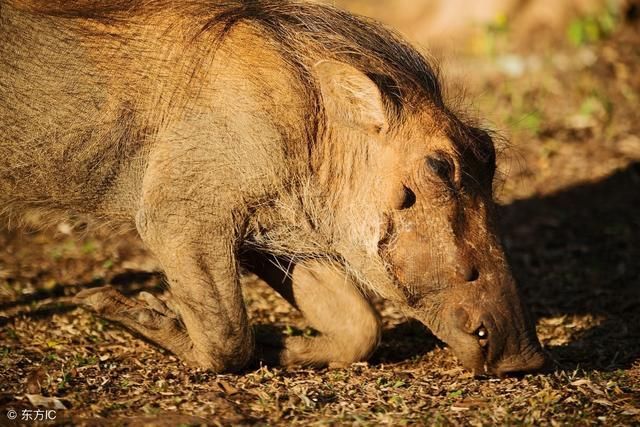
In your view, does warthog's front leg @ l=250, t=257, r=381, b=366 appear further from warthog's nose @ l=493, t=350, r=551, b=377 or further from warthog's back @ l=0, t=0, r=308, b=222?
warthog's back @ l=0, t=0, r=308, b=222

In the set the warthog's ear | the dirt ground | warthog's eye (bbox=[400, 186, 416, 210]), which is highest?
the warthog's ear

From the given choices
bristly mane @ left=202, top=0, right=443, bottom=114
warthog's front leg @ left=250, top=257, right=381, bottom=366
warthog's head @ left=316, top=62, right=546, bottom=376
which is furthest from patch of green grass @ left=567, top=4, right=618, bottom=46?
warthog's front leg @ left=250, top=257, right=381, bottom=366

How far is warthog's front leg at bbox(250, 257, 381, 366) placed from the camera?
13.4 ft

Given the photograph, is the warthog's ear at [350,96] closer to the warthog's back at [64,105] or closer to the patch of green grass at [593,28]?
the warthog's back at [64,105]

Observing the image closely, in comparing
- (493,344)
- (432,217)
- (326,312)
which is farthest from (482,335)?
(326,312)

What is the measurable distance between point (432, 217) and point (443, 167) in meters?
0.20

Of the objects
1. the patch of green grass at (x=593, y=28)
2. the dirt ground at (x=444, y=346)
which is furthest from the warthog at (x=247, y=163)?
the patch of green grass at (x=593, y=28)

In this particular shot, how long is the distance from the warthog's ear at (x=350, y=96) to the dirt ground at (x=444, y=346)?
0.61 metres

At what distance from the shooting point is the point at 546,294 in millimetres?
5199

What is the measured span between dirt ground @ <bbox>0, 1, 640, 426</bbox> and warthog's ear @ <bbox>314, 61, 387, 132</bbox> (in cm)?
61

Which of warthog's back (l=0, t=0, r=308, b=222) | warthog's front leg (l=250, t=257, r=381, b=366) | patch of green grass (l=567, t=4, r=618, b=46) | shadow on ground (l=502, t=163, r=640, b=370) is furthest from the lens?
patch of green grass (l=567, t=4, r=618, b=46)

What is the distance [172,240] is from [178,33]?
87 cm

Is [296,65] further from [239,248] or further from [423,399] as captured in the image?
[423,399]

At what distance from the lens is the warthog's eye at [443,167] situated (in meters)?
3.71
